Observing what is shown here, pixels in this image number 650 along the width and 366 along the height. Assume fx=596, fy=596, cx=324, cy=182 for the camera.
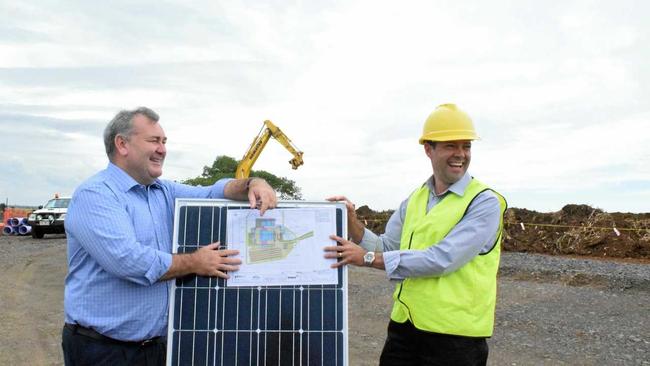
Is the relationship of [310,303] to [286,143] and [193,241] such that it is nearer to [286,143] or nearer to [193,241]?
[193,241]

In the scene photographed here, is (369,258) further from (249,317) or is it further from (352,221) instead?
(249,317)

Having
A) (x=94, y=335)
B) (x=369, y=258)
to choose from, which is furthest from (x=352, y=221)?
(x=94, y=335)

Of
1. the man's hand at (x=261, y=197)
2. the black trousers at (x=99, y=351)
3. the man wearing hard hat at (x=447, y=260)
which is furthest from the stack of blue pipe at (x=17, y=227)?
the man wearing hard hat at (x=447, y=260)

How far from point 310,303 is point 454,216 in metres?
1.13

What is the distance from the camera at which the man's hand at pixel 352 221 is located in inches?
168

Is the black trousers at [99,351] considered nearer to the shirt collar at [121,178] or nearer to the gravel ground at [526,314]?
the shirt collar at [121,178]

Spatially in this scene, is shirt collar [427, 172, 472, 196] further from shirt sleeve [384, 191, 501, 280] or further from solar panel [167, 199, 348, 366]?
solar panel [167, 199, 348, 366]

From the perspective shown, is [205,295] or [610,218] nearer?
Answer: [205,295]

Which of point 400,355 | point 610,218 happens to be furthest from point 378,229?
point 400,355

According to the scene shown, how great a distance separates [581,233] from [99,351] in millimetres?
25804

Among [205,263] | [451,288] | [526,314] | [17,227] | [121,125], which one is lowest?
[526,314]

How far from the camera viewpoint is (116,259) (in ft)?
11.4

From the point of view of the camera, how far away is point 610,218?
27.3 metres

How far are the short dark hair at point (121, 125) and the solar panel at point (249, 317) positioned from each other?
56cm
